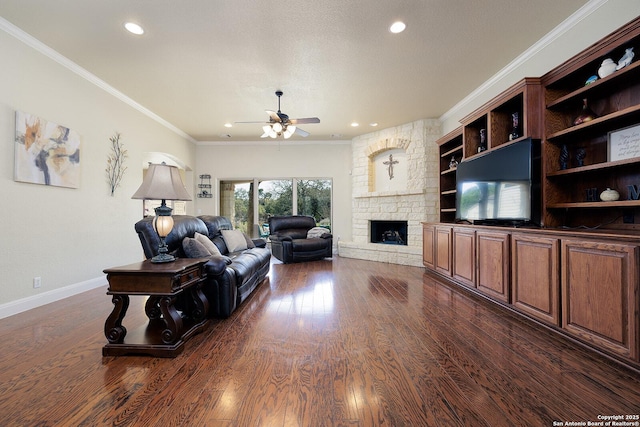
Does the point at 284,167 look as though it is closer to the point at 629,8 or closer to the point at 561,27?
the point at 561,27

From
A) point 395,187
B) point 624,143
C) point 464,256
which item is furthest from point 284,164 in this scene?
point 624,143

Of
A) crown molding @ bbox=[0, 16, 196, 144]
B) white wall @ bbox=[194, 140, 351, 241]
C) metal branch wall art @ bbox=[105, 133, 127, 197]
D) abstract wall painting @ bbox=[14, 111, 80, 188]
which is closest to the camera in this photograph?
crown molding @ bbox=[0, 16, 196, 144]

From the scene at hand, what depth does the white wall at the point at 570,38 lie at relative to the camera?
7.94 ft

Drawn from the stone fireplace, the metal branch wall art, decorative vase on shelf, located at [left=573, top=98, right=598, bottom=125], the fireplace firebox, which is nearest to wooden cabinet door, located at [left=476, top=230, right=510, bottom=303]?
decorative vase on shelf, located at [left=573, top=98, right=598, bottom=125]

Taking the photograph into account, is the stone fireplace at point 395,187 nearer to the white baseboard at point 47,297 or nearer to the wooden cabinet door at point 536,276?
the wooden cabinet door at point 536,276

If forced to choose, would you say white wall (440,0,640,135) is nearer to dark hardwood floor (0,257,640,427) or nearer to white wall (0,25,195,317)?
dark hardwood floor (0,257,640,427)

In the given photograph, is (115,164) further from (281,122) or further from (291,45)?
(291,45)

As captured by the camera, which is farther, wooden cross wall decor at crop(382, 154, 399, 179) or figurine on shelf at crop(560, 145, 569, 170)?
wooden cross wall decor at crop(382, 154, 399, 179)

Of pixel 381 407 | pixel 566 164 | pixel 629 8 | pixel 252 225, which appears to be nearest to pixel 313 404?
pixel 381 407

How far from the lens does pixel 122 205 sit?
4.57m

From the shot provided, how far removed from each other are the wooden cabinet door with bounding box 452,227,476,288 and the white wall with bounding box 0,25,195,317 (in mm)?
5066

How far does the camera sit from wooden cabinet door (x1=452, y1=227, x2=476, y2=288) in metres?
3.55

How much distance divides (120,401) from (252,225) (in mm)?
6149

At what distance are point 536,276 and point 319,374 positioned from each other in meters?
2.14
